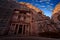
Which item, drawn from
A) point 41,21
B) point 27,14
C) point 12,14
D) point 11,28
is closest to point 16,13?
point 12,14

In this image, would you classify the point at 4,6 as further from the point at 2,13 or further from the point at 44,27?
the point at 44,27

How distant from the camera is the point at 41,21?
47.2ft

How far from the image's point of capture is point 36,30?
13570 mm

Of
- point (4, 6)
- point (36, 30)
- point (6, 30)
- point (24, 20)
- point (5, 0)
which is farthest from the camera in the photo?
point (5, 0)

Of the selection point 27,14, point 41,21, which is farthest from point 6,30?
point 41,21

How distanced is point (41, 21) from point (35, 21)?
871 mm

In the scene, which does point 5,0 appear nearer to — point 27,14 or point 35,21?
point 27,14

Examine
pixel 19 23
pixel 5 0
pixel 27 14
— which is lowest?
pixel 19 23

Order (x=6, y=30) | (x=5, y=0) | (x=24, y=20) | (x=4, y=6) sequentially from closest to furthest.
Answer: (x=6, y=30) → (x=24, y=20) → (x=4, y=6) → (x=5, y=0)

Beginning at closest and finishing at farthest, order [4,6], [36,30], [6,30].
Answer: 1. [6,30]
2. [36,30]
3. [4,6]

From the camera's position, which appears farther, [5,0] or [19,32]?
[5,0]

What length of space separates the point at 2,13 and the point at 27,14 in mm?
3689

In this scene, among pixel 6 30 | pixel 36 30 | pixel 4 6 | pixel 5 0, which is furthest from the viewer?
pixel 5 0

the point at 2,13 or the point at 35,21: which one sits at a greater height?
the point at 2,13
